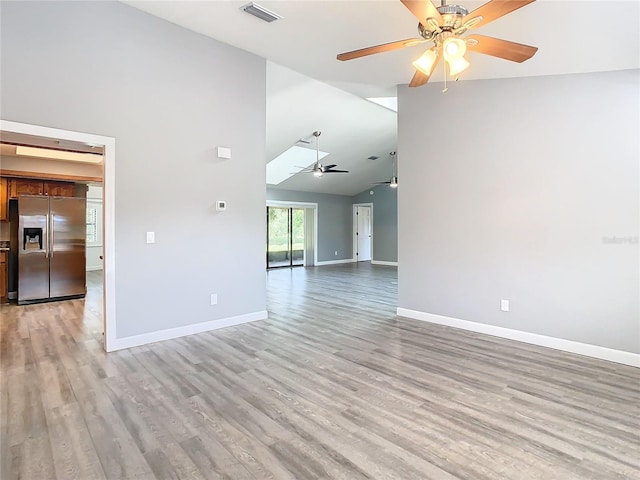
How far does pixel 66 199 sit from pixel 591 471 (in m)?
7.56

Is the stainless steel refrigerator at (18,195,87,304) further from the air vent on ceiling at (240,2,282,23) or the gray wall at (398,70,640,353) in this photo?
the gray wall at (398,70,640,353)

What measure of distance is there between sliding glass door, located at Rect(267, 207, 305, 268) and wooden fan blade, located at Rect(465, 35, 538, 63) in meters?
9.02

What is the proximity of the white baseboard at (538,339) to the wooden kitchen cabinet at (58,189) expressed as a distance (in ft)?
21.5

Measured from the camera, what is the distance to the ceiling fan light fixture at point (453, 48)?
2368 mm

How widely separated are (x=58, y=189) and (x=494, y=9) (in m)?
7.52

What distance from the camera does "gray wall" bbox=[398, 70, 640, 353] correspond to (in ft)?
11.1

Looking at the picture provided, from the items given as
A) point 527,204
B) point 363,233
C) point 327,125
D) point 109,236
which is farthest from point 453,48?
point 363,233

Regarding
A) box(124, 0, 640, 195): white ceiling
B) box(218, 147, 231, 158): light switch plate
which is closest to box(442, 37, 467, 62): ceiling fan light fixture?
box(124, 0, 640, 195): white ceiling

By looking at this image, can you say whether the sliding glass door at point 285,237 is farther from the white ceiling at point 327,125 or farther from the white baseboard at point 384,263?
the white baseboard at point 384,263

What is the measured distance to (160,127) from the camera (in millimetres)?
3832

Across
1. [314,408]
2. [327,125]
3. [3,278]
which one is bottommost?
[314,408]

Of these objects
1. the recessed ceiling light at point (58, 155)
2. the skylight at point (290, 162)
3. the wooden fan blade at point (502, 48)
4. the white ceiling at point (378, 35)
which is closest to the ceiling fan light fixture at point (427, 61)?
the wooden fan blade at point (502, 48)

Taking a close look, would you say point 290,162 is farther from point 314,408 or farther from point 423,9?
point 314,408

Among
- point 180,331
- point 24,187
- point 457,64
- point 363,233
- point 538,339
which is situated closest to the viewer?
point 457,64
